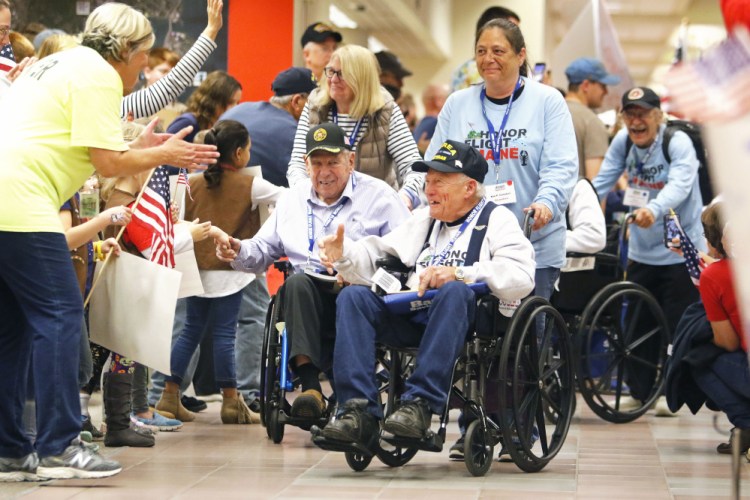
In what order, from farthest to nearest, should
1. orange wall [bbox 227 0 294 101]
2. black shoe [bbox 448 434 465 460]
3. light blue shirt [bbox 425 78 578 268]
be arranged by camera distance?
1. orange wall [bbox 227 0 294 101]
2. light blue shirt [bbox 425 78 578 268]
3. black shoe [bbox 448 434 465 460]

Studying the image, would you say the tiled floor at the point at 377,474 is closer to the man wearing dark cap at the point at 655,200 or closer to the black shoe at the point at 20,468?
the black shoe at the point at 20,468

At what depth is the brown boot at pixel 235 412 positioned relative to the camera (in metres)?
5.98

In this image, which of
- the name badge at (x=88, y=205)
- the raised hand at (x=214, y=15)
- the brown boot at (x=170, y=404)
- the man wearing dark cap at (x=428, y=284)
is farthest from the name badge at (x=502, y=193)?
the brown boot at (x=170, y=404)

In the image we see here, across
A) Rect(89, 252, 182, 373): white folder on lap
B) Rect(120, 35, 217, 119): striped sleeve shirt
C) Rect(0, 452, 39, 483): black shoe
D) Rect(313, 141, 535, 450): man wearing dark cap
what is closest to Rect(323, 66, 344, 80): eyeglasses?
Rect(120, 35, 217, 119): striped sleeve shirt

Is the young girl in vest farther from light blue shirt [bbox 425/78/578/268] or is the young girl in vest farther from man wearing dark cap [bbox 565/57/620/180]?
man wearing dark cap [bbox 565/57/620/180]

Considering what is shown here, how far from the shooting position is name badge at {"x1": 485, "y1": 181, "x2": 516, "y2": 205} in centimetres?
504

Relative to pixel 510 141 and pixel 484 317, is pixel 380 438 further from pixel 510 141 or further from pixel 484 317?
pixel 510 141

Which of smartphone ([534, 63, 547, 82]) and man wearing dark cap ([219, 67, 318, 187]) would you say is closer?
man wearing dark cap ([219, 67, 318, 187])

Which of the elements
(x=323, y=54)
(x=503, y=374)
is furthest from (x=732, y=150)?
(x=323, y=54)

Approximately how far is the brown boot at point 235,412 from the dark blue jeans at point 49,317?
177cm

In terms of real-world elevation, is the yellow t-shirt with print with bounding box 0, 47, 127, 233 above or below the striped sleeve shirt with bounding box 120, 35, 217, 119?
below

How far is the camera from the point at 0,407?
429 centimetres

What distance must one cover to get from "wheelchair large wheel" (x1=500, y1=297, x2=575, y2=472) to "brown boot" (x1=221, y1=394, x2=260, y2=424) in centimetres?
152

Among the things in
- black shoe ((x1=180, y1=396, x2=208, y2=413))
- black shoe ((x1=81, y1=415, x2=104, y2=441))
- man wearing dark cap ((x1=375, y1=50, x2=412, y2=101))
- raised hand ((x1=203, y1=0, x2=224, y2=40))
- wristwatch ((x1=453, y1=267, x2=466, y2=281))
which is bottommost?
black shoe ((x1=180, y1=396, x2=208, y2=413))
